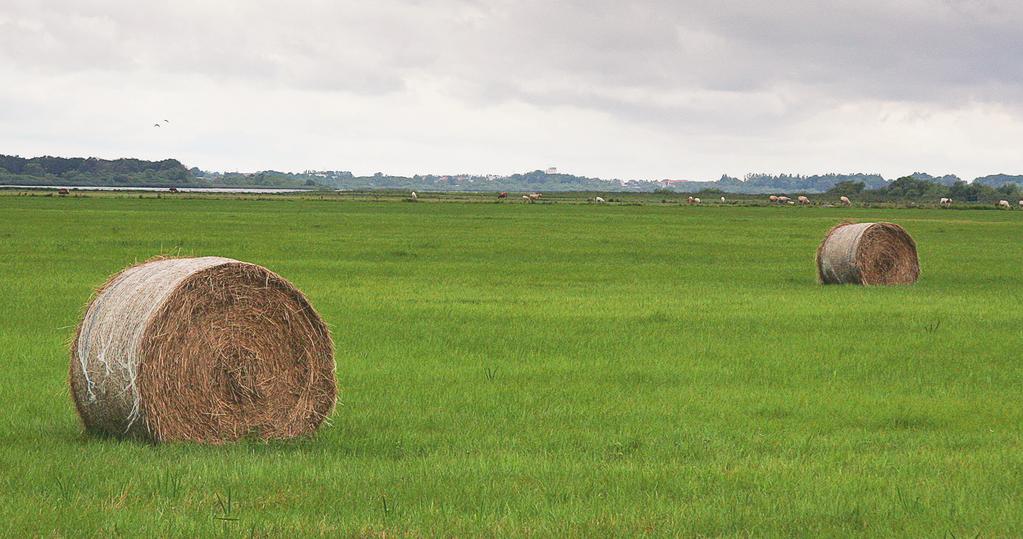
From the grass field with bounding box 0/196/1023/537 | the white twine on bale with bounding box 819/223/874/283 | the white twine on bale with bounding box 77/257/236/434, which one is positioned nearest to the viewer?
the grass field with bounding box 0/196/1023/537

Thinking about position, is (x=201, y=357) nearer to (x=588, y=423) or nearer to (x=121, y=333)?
(x=121, y=333)

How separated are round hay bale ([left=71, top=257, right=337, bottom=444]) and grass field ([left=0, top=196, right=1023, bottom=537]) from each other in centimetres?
31

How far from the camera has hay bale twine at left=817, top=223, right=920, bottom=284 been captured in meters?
29.5

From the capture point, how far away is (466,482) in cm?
977

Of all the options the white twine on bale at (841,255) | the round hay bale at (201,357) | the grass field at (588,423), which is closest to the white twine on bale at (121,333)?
the round hay bale at (201,357)

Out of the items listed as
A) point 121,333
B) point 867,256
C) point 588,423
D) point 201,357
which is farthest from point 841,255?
point 121,333

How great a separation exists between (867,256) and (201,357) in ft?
70.0

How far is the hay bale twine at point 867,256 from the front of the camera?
29484 millimetres

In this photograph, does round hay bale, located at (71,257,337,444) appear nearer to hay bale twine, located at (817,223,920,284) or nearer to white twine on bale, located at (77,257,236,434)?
white twine on bale, located at (77,257,236,434)

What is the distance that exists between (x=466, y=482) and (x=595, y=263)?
92.8 ft

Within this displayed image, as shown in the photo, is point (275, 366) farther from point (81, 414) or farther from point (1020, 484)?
point (1020, 484)

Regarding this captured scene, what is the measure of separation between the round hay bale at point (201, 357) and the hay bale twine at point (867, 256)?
64.7 ft

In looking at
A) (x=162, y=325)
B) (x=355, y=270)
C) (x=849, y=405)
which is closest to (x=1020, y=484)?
(x=849, y=405)

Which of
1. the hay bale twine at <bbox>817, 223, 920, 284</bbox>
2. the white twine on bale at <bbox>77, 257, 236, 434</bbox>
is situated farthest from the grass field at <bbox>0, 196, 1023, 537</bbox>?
the hay bale twine at <bbox>817, 223, 920, 284</bbox>
